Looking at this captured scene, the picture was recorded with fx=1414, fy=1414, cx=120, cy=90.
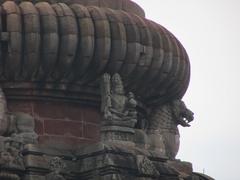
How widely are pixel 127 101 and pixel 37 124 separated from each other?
2.21m

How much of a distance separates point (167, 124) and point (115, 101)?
2.40 metres

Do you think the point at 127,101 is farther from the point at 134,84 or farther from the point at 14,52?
the point at 14,52

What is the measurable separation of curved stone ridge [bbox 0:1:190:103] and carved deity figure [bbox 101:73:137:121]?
0.96ft

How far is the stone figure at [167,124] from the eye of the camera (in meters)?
34.8

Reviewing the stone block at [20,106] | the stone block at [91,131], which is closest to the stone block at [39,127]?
the stone block at [20,106]

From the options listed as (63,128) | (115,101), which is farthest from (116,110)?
(63,128)

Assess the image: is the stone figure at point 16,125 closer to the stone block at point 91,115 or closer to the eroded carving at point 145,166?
the stone block at point 91,115

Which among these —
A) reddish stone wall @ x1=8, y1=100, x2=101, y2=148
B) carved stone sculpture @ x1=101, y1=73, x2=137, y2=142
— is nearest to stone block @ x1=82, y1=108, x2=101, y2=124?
reddish stone wall @ x1=8, y1=100, x2=101, y2=148

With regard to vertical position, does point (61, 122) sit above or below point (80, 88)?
below

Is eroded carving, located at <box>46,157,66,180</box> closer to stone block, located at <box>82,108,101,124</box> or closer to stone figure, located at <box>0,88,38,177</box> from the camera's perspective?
stone figure, located at <box>0,88,38,177</box>

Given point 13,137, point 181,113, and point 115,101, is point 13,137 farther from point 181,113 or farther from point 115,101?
point 181,113

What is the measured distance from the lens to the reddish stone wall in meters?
33.3

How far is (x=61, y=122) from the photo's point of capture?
33.6 metres

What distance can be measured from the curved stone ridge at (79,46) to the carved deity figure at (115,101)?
0.29 m
